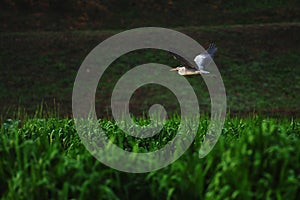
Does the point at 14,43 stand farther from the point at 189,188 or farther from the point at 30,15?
the point at 189,188

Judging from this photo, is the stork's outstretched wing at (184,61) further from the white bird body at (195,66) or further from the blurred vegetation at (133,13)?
the blurred vegetation at (133,13)

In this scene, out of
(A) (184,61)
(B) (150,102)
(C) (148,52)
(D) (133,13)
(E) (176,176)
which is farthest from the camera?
(D) (133,13)

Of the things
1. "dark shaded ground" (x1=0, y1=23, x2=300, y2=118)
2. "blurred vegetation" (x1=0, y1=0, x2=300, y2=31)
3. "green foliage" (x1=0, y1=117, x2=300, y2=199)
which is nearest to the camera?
"green foliage" (x1=0, y1=117, x2=300, y2=199)

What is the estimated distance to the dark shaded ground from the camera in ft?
40.6

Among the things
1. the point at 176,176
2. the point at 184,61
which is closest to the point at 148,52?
the point at 184,61

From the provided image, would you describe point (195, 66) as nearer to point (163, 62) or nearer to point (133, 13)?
point (163, 62)

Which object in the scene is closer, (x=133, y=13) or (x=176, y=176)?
(x=176, y=176)

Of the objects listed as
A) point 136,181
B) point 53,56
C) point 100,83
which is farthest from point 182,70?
point 53,56

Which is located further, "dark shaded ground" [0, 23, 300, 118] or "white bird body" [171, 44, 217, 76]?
"dark shaded ground" [0, 23, 300, 118]

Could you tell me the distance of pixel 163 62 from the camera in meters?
14.5

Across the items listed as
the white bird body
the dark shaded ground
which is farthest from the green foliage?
the dark shaded ground

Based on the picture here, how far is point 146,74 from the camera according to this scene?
47.4 feet

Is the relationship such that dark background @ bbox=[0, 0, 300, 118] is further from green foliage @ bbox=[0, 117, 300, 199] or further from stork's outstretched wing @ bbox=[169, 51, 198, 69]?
green foliage @ bbox=[0, 117, 300, 199]

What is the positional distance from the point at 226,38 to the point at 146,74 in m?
3.25
